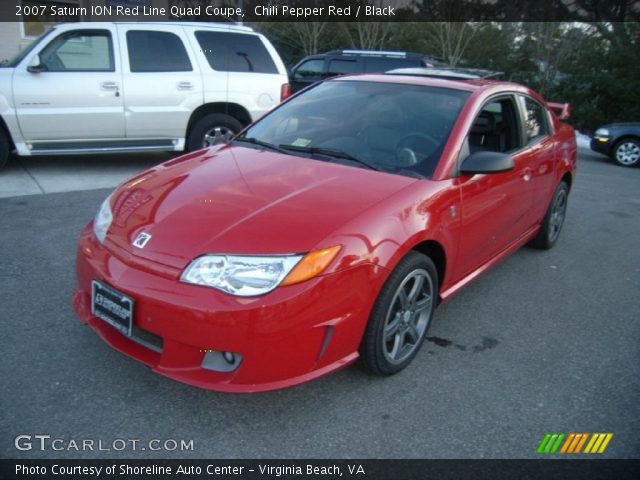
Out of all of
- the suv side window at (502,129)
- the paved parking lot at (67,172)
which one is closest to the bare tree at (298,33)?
the paved parking lot at (67,172)

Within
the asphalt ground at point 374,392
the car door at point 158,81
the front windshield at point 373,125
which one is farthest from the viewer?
the car door at point 158,81

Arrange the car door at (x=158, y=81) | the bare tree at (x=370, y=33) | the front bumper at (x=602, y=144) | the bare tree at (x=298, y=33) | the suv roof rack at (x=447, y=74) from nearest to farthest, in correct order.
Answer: the suv roof rack at (x=447, y=74) < the car door at (x=158, y=81) < the front bumper at (x=602, y=144) < the bare tree at (x=370, y=33) < the bare tree at (x=298, y=33)

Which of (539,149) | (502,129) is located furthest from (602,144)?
(502,129)

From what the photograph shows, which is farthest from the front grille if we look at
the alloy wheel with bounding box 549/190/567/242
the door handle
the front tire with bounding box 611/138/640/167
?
the front tire with bounding box 611/138/640/167

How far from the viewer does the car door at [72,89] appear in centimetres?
641

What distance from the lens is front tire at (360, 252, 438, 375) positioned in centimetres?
266

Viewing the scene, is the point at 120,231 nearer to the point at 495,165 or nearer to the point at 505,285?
the point at 495,165

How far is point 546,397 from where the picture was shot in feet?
9.35

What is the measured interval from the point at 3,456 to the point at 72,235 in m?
2.79

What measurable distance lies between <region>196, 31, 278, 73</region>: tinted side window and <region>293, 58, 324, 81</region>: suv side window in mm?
5592

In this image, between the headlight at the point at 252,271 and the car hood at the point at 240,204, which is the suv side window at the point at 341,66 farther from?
the headlight at the point at 252,271

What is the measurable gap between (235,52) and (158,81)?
124 cm

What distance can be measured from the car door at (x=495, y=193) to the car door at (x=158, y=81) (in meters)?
4.46

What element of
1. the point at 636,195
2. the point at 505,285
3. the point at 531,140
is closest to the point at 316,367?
the point at 505,285
